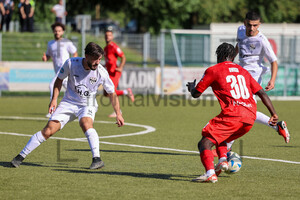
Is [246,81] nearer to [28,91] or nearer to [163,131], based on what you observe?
[163,131]

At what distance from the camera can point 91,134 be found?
322 inches

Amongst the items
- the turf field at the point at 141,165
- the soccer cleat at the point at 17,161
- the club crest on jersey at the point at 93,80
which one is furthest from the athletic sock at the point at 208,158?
the soccer cleat at the point at 17,161

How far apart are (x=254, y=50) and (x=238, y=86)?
9.65ft

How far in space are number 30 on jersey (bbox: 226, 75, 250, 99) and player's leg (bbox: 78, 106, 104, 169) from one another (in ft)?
6.68

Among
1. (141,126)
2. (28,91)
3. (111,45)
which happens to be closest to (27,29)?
(28,91)

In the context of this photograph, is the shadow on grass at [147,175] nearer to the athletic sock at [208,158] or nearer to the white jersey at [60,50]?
the athletic sock at [208,158]

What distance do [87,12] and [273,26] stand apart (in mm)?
23346

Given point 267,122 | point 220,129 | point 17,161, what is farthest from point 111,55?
point 220,129

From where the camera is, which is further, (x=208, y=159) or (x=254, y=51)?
(x=254, y=51)

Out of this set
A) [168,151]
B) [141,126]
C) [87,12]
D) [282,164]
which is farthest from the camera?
[87,12]

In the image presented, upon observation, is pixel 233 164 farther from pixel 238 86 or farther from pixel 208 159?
pixel 238 86

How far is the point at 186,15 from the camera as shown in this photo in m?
45.2

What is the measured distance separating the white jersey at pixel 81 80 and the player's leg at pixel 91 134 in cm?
13

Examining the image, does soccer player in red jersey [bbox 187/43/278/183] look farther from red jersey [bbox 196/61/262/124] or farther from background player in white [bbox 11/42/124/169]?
background player in white [bbox 11/42/124/169]
